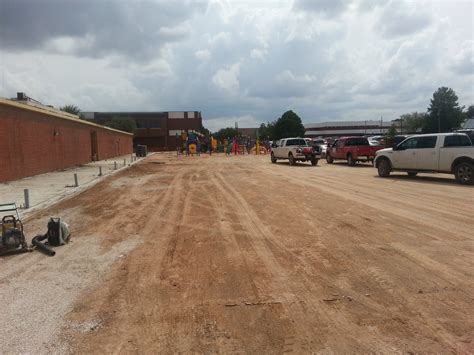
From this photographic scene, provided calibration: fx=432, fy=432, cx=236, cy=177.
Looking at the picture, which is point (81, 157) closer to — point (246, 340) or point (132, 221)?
point (132, 221)

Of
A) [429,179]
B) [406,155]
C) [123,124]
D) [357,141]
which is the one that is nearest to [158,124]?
[123,124]

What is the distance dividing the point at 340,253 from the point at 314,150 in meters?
23.2

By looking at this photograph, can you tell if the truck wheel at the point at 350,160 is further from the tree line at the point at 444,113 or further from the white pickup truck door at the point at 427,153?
the tree line at the point at 444,113

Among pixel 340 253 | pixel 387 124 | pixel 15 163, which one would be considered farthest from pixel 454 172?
pixel 387 124

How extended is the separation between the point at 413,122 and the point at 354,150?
295 ft

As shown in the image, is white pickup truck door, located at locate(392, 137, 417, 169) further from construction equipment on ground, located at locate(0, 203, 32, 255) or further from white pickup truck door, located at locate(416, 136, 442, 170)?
construction equipment on ground, located at locate(0, 203, 32, 255)

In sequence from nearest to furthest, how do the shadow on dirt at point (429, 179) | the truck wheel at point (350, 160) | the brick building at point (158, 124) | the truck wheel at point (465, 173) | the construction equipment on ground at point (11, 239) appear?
the construction equipment on ground at point (11, 239), the truck wheel at point (465, 173), the shadow on dirt at point (429, 179), the truck wheel at point (350, 160), the brick building at point (158, 124)

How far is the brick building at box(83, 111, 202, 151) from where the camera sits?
9369cm

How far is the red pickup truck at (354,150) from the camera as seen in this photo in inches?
1096

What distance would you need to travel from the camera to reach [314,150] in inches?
1163

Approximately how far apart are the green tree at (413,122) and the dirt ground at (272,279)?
91.1 m

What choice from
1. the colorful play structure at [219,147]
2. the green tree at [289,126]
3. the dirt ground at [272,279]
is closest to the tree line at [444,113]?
the green tree at [289,126]

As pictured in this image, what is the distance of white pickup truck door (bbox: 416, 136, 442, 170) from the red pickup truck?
985 cm

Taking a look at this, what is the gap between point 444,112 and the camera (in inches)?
3438
